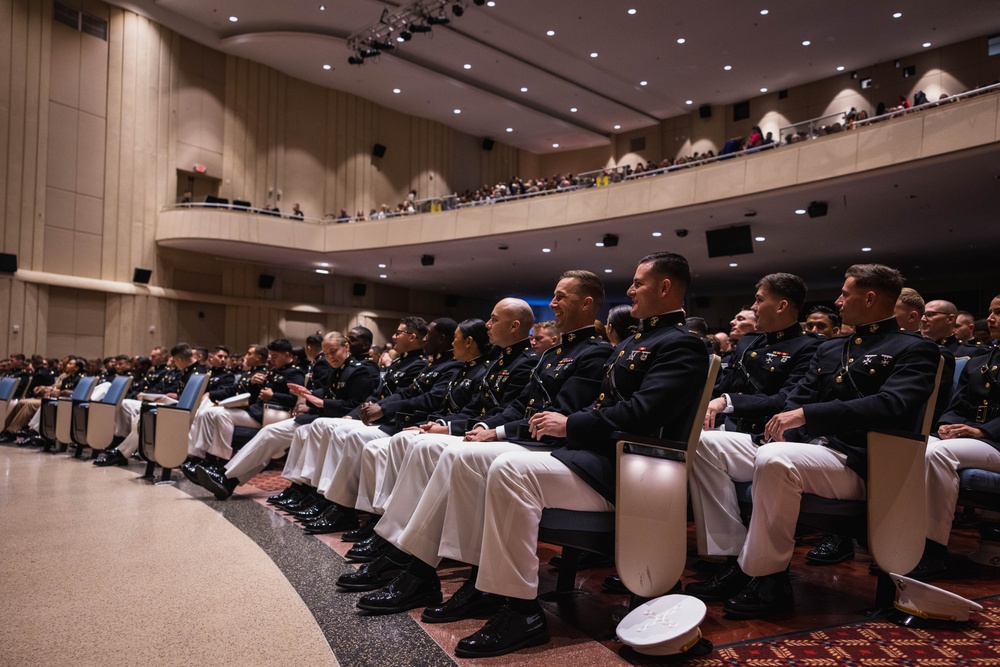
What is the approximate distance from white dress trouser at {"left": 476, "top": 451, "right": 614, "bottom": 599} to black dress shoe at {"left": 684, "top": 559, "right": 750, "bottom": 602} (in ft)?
2.16

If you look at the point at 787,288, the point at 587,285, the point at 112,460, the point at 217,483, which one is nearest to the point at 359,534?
the point at 217,483

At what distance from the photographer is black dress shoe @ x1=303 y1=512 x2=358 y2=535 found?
4.20m

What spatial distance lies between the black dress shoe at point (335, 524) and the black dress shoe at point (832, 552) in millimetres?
2568

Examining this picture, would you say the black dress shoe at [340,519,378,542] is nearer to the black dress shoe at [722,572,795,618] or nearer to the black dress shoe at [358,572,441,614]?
the black dress shoe at [358,572,441,614]

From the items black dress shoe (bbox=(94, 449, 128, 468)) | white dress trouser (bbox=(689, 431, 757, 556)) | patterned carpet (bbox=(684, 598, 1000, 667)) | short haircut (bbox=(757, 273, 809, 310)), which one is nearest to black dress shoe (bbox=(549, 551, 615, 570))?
white dress trouser (bbox=(689, 431, 757, 556))

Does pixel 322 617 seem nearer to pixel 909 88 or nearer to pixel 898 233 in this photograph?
pixel 898 233

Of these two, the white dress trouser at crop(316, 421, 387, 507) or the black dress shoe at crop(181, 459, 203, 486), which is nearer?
the white dress trouser at crop(316, 421, 387, 507)

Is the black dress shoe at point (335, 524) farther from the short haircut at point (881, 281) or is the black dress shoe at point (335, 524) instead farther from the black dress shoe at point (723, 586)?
the short haircut at point (881, 281)

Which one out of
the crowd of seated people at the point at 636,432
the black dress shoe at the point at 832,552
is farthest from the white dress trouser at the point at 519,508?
the black dress shoe at the point at 832,552

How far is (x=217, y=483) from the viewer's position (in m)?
5.10

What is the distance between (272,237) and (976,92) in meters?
14.0

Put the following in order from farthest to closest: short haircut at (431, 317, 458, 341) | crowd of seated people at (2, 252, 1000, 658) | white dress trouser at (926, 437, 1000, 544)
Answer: short haircut at (431, 317, 458, 341) → white dress trouser at (926, 437, 1000, 544) → crowd of seated people at (2, 252, 1000, 658)

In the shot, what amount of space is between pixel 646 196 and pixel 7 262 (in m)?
12.5

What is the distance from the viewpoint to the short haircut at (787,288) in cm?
327
